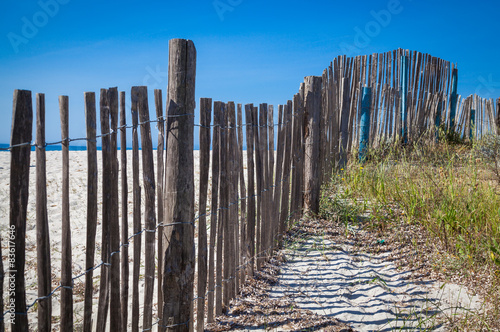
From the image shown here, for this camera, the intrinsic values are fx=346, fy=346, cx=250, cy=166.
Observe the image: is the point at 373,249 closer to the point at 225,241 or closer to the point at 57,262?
the point at 225,241

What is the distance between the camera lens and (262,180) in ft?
10.6

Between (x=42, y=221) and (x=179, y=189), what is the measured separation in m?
0.76

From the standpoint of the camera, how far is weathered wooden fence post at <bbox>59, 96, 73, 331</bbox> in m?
1.56

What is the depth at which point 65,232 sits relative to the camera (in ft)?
5.33

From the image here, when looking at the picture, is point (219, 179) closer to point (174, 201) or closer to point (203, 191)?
point (203, 191)

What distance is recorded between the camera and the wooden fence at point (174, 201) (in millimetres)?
1521

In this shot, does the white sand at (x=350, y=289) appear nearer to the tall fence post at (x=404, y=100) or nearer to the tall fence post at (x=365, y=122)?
the tall fence post at (x=365, y=122)

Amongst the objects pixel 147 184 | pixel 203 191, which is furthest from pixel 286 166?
pixel 147 184

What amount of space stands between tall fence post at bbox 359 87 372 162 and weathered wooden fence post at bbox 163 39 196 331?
4868 millimetres

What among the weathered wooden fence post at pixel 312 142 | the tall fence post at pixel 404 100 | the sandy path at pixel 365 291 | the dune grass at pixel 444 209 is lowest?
the sandy path at pixel 365 291

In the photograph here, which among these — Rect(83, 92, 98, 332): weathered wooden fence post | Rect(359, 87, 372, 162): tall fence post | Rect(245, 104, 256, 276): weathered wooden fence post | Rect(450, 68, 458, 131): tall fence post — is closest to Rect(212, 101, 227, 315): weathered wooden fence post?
Rect(245, 104, 256, 276): weathered wooden fence post

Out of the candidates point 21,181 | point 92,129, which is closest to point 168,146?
point 92,129

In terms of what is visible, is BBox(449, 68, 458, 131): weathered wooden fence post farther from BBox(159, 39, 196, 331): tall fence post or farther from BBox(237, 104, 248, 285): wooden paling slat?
BBox(159, 39, 196, 331): tall fence post

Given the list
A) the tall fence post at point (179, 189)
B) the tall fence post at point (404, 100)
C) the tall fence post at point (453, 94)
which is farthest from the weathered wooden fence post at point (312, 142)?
the tall fence post at point (453, 94)
